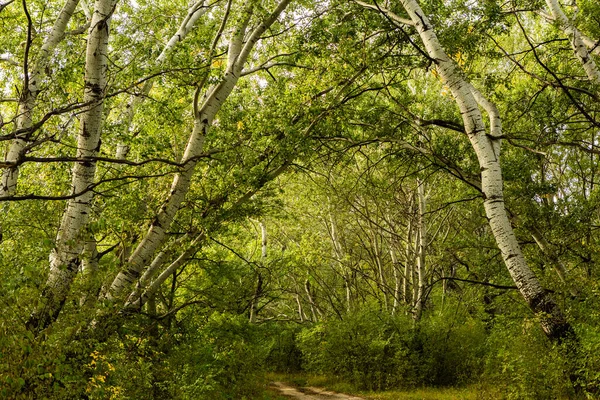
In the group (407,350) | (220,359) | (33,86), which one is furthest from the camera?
(407,350)

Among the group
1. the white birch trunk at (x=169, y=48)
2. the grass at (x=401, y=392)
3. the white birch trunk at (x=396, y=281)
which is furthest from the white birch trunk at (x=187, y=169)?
the white birch trunk at (x=396, y=281)

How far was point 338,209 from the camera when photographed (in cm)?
1720

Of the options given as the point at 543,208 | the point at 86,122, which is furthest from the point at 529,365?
the point at 86,122

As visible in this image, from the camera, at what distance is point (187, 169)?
5.13m

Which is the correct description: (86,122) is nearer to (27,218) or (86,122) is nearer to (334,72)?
(27,218)

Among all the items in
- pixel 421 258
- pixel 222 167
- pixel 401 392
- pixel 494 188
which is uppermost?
pixel 222 167

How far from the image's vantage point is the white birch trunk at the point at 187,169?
5290 mm

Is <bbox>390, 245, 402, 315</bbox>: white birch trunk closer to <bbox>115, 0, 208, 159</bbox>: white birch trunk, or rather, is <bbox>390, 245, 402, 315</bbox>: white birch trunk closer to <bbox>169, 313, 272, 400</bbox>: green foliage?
<bbox>169, 313, 272, 400</bbox>: green foliage

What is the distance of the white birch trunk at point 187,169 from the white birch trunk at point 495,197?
2.29m

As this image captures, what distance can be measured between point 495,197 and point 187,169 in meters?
3.84

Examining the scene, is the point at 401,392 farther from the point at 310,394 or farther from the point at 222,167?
the point at 222,167

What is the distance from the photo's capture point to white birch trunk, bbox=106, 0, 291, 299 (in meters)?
5.29

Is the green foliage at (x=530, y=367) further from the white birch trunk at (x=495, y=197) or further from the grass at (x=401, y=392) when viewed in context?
the grass at (x=401, y=392)

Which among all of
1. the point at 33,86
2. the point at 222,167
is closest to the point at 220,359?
the point at 222,167
